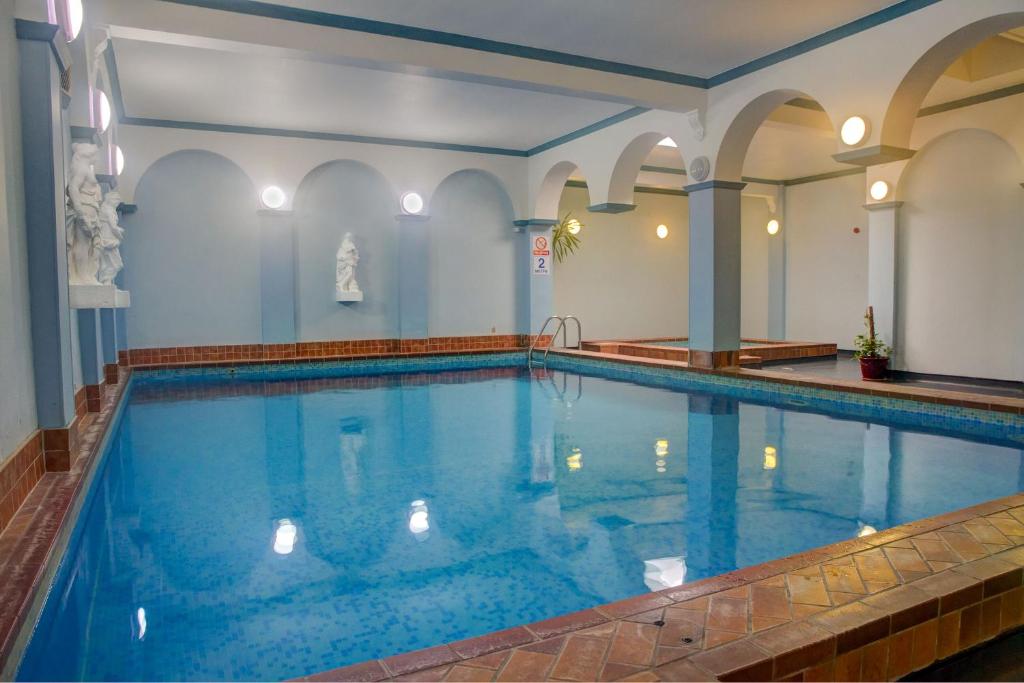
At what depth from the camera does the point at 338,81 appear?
767cm

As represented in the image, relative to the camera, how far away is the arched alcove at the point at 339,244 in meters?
10.6

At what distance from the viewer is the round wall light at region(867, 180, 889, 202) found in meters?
8.76

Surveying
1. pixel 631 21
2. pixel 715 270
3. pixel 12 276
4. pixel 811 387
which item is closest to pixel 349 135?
pixel 631 21

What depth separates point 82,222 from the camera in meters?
4.30

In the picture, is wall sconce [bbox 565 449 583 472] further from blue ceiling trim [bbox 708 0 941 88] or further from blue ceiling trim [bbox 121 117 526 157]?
blue ceiling trim [bbox 121 117 526 157]

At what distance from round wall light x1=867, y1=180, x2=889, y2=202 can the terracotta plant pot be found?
220 cm

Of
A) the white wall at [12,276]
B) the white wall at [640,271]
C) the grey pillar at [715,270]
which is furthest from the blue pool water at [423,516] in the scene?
the white wall at [640,271]

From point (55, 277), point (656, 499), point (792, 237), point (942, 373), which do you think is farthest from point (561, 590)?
point (792, 237)

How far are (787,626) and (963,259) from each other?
810 centimetres

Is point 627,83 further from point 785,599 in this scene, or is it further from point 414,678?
point 414,678

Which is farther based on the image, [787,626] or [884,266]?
[884,266]

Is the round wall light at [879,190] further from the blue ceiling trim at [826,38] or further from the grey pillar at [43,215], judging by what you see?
the grey pillar at [43,215]

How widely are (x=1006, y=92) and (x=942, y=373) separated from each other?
3303mm

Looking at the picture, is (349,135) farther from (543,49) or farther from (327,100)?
(543,49)
